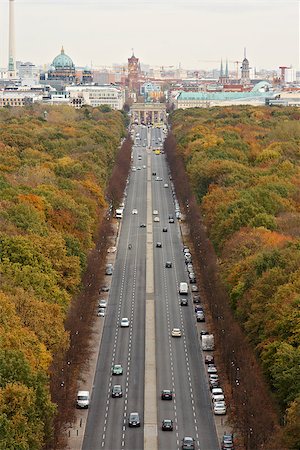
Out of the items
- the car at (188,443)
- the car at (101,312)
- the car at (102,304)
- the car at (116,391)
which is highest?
the car at (102,304)

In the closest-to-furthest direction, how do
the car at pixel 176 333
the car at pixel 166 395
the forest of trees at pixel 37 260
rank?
the forest of trees at pixel 37 260
the car at pixel 166 395
the car at pixel 176 333

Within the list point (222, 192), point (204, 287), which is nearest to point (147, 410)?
point (204, 287)

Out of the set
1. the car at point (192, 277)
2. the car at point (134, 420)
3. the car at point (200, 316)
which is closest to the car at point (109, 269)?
the car at point (192, 277)

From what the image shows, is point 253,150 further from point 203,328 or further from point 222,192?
point 203,328

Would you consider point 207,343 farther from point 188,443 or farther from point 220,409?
point 188,443

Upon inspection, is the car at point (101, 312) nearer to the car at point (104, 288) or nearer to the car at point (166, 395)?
the car at point (104, 288)
